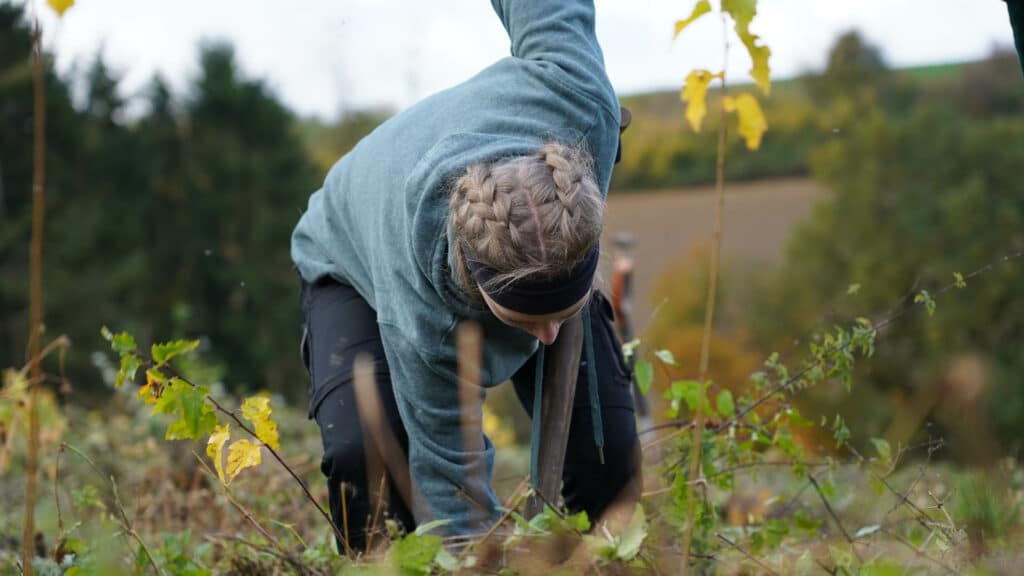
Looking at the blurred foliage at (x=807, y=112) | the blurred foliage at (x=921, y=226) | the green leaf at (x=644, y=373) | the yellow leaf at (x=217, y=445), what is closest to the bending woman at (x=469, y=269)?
the green leaf at (x=644, y=373)

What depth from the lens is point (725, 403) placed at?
2912 mm

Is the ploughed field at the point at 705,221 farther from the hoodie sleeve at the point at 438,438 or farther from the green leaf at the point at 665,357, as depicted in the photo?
the hoodie sleeve at the point at 438,438

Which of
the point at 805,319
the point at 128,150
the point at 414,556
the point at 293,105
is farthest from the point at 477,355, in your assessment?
the point at 805,319

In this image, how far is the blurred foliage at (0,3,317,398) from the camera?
21609mm

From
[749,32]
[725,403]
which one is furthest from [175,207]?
[749,32]

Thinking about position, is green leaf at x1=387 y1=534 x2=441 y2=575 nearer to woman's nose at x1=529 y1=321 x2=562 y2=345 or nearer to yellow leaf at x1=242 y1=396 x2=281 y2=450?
yellow leaf at x1=242 y1=396 x2=281 y2=450

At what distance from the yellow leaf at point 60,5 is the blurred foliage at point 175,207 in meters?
20.9

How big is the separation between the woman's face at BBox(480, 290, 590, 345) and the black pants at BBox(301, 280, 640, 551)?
402 mm

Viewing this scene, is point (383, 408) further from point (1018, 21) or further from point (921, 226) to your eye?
point (921, 226)

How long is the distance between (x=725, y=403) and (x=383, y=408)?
0.94 m

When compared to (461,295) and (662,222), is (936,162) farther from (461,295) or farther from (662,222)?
(461,295)

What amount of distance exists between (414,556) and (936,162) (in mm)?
33719

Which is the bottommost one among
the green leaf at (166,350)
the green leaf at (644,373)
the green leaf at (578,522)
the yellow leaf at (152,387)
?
the green leaf at (644,373)

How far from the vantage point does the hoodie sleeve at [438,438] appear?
2316mm
